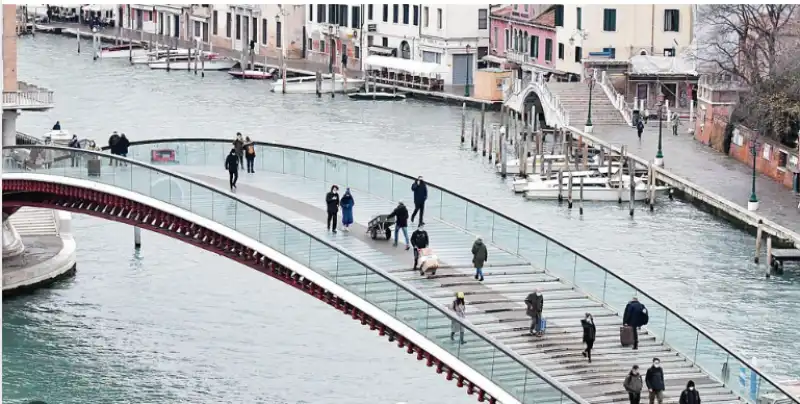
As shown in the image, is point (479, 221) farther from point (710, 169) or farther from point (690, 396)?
point (710, 169)

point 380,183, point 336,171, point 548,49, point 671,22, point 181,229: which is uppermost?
point 671,22

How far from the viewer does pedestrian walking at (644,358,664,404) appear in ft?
89.1

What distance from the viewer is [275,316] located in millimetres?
42688

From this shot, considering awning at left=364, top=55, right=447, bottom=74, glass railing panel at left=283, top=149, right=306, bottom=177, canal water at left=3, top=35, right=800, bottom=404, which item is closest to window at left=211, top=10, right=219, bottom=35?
awning at left=364, top=55, right=447, bottom=74

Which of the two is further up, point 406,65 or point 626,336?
point 406,65

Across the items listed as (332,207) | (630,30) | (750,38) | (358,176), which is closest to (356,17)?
(630,30)

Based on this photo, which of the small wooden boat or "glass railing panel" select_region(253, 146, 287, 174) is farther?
the small wooden boat

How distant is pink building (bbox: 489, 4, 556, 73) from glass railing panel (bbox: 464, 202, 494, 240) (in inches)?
2068

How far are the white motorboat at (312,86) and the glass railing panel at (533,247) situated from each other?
6104cm

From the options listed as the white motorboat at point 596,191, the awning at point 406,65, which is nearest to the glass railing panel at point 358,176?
the white motorboat at point 596,191

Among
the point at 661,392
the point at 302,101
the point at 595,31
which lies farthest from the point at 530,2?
the point at 661,392

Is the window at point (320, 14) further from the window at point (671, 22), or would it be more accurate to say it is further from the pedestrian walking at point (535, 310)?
the pedestrian walking at point (535, 310)

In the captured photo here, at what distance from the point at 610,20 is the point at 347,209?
5111 cm

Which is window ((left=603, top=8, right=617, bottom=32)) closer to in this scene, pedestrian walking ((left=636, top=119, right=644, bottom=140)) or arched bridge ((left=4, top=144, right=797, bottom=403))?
pedestrian walking ((left=636, top=119, right=644, bottom=140))
